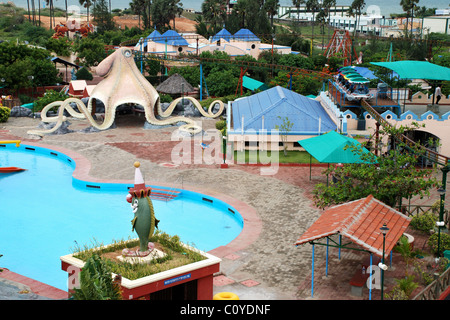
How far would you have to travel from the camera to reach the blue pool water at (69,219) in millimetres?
21000

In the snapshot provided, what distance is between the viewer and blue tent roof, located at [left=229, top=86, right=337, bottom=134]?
109ft

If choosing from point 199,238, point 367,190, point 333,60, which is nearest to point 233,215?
point 199,238

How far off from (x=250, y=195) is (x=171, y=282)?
1155 centimetres

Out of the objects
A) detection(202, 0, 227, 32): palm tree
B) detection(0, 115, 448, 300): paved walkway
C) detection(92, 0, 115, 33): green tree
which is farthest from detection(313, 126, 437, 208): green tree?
detection(92, 0, 115, 33): green tree

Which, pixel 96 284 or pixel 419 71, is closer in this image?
pixel 96 284

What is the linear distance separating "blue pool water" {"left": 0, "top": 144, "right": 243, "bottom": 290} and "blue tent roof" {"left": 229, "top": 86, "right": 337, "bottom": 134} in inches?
337

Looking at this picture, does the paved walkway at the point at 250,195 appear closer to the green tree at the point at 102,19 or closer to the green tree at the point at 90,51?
the green tree at the point at 90,51

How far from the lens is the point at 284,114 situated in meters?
33.8

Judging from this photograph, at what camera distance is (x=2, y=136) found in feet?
122

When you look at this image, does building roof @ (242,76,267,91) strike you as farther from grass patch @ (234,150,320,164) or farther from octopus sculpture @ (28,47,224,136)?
grass patch @ (234,150,320,164)

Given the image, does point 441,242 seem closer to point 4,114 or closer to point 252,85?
point 252,85

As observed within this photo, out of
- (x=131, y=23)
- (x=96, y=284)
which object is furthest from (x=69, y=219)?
→ (x=131, y=23)

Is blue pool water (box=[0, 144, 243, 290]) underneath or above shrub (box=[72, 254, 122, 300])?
underneath

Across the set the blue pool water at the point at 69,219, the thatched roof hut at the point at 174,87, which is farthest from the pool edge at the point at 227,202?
the thatched roof hut at the point at 174,87
